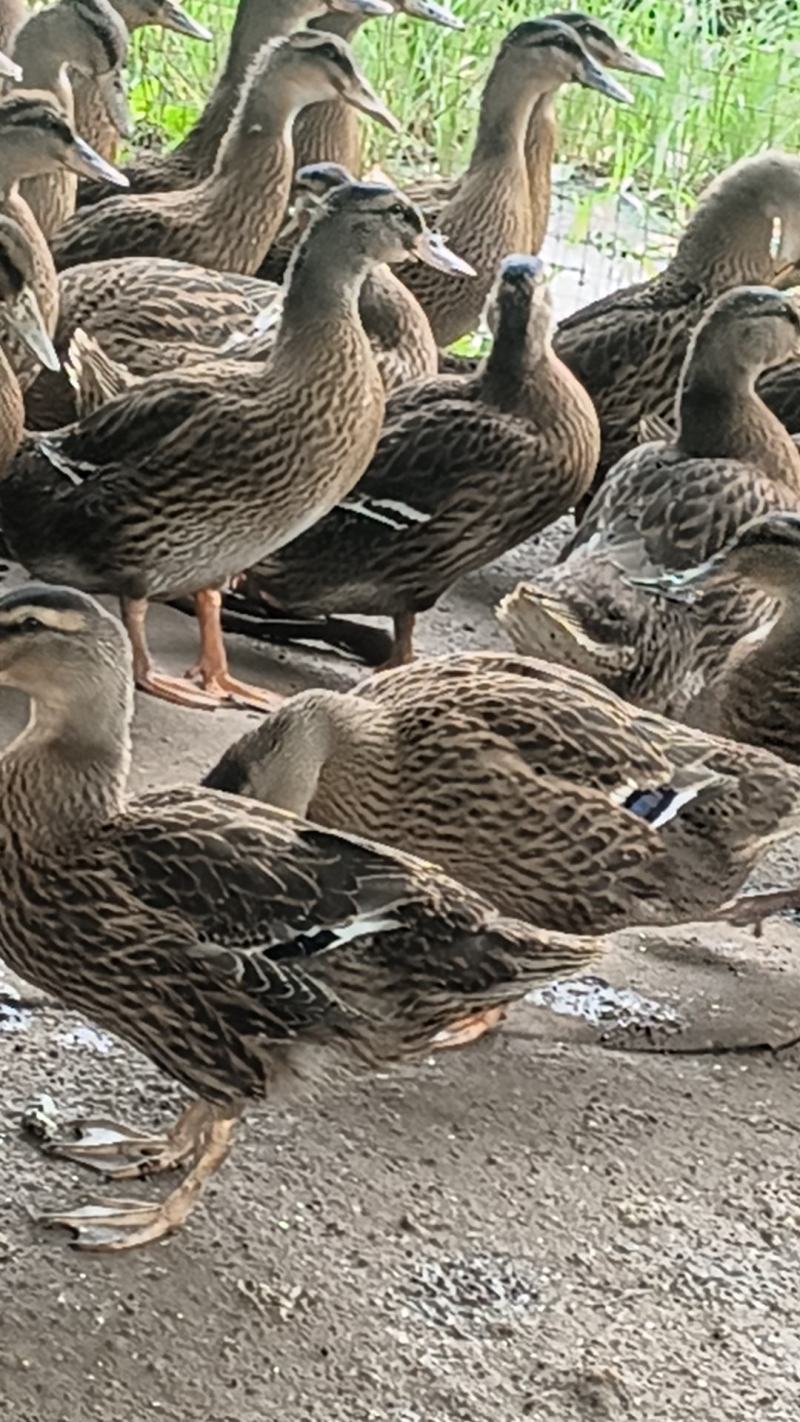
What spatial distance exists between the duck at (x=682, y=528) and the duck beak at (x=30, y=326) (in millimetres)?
1097

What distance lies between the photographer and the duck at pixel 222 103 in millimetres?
6305

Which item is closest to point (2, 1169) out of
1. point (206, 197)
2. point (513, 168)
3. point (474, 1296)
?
point (474, 1296)

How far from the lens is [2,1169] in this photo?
11.0 ft

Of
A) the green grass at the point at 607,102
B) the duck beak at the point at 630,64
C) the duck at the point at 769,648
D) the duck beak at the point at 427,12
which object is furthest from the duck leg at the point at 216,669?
the green grass at the point at 607,102

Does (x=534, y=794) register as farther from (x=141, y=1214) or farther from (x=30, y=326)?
(x=30, y=326)

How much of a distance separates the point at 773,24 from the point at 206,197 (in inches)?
113

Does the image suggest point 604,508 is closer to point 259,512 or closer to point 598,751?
point 259,512

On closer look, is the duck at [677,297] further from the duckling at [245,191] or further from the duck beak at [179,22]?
the duck beak at [179,22]

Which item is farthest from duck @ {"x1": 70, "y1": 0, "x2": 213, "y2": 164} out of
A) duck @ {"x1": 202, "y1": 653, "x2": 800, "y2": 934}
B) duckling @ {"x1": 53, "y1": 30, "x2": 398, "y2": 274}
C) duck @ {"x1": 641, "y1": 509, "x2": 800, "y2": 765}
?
duck @ {"x1": 202, "y1": 653, "x2": 800, "y2": 934}

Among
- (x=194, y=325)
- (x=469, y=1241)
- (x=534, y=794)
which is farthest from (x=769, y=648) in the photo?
(x=194, y=325)

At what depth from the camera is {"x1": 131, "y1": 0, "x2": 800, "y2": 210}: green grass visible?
7285mm

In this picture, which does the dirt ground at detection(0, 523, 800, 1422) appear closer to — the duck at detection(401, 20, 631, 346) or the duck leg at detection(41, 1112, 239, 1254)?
the duck leg at detection(41, 1112, 239, 1254)

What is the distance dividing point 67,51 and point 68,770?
3352 millimetres

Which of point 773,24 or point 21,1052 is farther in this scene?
point 773,24
